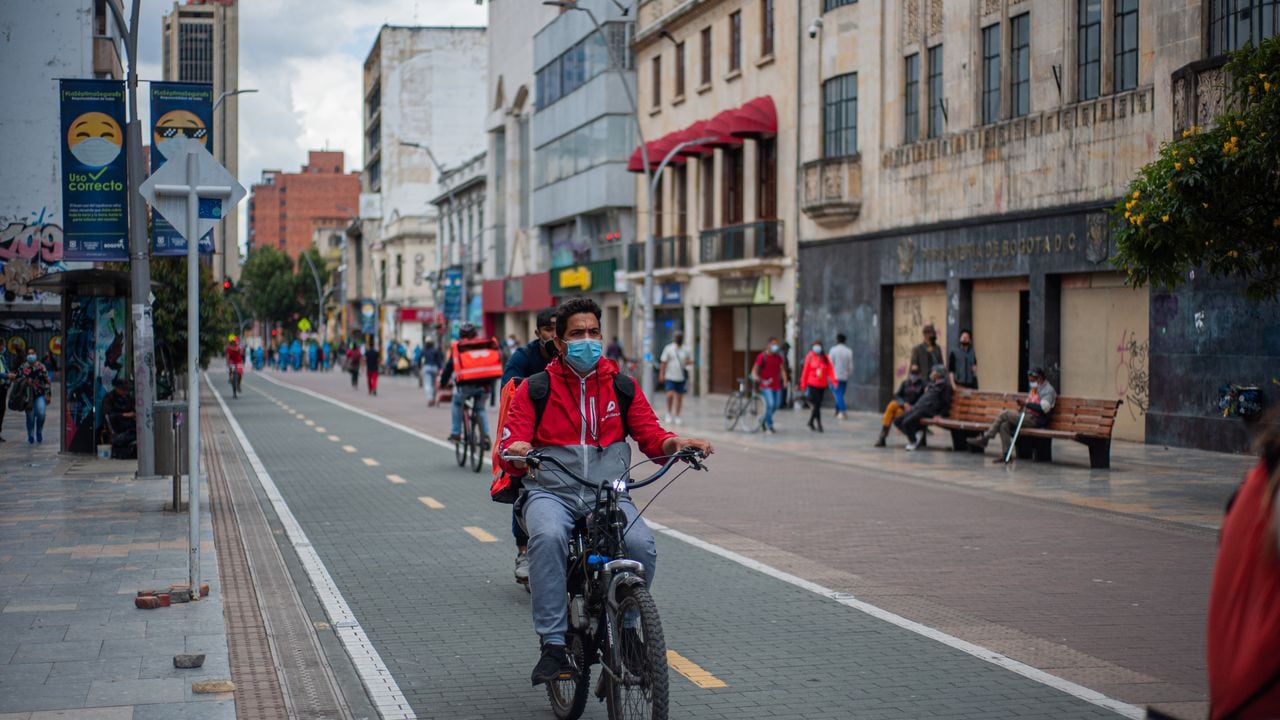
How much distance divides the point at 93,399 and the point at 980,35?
18.0 metres

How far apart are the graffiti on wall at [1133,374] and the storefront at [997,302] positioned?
0.02 meters

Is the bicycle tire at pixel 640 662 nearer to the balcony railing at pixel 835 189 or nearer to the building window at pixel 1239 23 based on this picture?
the building window at pixel 1239 23

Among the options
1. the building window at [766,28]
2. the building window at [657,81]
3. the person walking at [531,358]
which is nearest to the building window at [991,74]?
the building window at [766,28]

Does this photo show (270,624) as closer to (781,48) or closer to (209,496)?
(209,496)

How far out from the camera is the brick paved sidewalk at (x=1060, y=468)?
14.7 m

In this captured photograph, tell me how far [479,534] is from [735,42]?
102 feet

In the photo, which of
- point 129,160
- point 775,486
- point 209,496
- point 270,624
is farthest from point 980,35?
point 270,624

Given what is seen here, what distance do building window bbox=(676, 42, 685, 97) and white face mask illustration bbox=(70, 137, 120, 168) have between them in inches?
1108

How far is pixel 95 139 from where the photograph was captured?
60.3 feet

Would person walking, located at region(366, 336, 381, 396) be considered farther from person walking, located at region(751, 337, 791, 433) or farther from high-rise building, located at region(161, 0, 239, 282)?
high-rise building, located at region(161, 0, 239, 282)

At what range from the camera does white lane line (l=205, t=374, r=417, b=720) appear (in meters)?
6.46

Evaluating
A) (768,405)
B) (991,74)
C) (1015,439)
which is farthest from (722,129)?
(1015,439)

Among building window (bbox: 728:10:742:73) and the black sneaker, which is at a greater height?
building window (bbox: 728:10:742:73)

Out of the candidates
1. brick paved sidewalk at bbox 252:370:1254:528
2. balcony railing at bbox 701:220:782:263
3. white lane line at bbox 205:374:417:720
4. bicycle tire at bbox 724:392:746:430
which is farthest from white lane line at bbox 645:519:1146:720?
balcony railing at bbox 701:220:782:263
